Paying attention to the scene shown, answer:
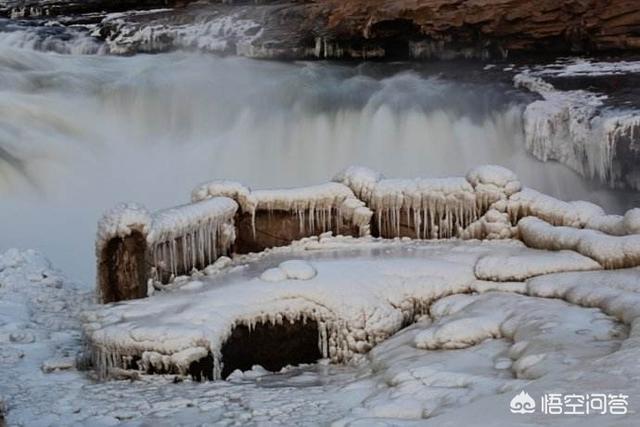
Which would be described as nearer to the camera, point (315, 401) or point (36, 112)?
point (315, 401)

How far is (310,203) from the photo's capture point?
42.2ft

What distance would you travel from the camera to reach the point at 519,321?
9305 mm

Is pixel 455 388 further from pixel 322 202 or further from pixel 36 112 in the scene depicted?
pixel 36 112

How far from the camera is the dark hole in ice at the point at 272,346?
1001cm

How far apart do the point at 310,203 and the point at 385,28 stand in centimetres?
1055

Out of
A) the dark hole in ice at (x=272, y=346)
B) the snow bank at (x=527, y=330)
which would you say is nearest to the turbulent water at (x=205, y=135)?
the dark hole in ice at (x=272, y=346)

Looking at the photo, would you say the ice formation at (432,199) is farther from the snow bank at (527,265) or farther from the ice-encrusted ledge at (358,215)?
the snow bank at (527,265)

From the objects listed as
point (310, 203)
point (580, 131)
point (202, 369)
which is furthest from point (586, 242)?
point (580, 131)

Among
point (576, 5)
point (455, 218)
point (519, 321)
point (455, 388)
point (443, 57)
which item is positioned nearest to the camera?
point (455, 388)

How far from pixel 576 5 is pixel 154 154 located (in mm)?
9722

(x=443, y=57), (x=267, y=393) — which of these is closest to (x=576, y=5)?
(x=443, y=57)

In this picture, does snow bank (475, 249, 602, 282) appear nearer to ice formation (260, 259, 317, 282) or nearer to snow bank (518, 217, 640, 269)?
snow bank (518, 217, 640, 269)

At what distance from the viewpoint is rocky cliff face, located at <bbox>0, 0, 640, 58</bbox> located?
2122cm

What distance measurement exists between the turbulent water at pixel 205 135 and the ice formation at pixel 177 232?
3983 millimetres
